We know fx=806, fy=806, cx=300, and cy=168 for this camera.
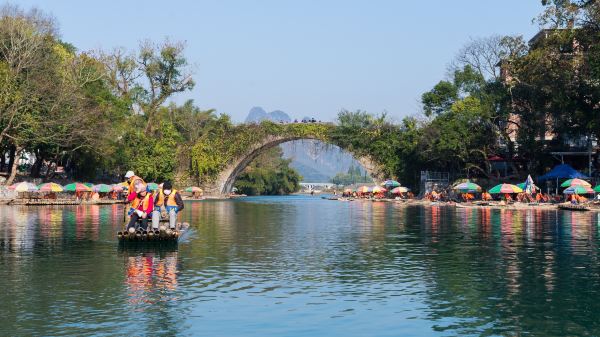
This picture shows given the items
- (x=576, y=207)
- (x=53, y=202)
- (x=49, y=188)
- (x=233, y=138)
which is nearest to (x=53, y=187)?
(x=49, y=188)

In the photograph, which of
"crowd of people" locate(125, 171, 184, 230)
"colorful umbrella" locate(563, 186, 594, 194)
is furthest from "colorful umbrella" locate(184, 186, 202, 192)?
"crowd of people" locate(125, 171, 184, 230)

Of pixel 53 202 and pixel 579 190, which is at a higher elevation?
pixel 579 190

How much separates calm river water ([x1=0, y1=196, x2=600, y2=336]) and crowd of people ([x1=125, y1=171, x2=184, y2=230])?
85 cm

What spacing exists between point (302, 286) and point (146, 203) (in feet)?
26.4

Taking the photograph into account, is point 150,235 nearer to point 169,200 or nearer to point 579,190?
point 169,200

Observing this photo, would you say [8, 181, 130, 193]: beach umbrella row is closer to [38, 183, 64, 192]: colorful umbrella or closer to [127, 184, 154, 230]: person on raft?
[38, 183, 64, 192]: colorful umbrella

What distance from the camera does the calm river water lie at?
1191 cm

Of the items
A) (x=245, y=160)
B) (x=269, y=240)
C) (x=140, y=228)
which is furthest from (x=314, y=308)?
(x=245, y=160)

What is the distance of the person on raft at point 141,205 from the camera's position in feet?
73.6

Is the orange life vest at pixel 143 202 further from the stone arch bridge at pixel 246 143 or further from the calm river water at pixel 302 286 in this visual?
the stone arch bridge at pixel 246 143

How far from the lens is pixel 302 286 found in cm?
1566

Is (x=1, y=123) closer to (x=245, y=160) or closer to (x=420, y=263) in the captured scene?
(x=245, y=160)

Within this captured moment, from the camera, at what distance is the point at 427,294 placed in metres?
14.8

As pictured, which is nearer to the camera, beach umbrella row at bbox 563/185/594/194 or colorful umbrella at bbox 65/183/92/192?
beach umbrella row at bbox 563/185/594/194
